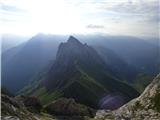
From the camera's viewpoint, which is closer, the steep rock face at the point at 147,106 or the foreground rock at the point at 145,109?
the foreground rock at the point at 145,109

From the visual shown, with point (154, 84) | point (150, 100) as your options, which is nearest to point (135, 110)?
point (150, 100)

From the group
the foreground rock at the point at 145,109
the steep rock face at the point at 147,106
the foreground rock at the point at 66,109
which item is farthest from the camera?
the foreground rock at the point at 66,109

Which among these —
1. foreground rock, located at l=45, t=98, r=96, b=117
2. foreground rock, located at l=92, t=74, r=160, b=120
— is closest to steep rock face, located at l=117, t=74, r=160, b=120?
foreground rock, located at l=92, t=74, r=160, b=120

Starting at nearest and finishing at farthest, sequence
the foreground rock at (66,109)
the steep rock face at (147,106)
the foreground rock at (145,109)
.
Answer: the foreground rock at (145,109), the steep rock face at (147,106), the foreground rock at (66,109)

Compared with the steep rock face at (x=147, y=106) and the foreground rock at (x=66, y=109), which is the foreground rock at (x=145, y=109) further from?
the foreground rock at (x=66, y=109)

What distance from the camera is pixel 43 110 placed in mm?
164500

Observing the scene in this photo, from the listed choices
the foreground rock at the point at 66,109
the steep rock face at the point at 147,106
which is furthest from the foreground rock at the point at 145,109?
the foreground rock at the point at 66,109

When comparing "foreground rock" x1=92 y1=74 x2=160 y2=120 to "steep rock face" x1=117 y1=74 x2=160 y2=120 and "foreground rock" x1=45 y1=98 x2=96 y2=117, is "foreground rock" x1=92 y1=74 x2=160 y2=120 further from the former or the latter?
"foreground rock" x1=45 y1=98 x2=96 y2=117

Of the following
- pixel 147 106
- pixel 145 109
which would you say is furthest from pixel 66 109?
pixel 145 109

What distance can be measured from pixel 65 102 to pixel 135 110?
8830 centimetres

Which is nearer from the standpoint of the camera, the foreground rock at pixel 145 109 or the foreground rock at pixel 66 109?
the foreground rock at pixel 145 109

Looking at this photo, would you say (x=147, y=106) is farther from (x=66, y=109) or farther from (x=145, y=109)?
(x=66, y=109)

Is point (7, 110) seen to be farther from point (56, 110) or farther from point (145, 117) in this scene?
point (56, 110)

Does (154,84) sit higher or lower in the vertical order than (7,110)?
higher
